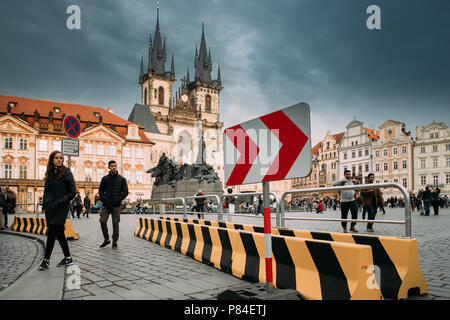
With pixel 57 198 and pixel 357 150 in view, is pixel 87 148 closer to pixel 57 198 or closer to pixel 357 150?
pixel 357 150

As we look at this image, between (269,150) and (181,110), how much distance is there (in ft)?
300

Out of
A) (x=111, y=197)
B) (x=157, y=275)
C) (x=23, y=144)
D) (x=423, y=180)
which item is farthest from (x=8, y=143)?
(x=423, y=180)

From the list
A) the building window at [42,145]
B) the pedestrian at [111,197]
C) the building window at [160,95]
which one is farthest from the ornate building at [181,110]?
the pedestrian at [111,197]

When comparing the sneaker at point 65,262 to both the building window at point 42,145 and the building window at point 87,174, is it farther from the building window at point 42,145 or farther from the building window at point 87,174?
the building window at point 87,174

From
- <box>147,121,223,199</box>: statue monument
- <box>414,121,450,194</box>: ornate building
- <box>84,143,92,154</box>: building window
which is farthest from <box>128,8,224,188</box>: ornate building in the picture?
<box>147,121,223,199</box>: statue monument

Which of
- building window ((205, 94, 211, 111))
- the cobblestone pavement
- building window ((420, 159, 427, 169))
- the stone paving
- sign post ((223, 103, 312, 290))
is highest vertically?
building window ((205, 94, 211, 111))

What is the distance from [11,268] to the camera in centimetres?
613

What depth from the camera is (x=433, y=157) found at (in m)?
62.8

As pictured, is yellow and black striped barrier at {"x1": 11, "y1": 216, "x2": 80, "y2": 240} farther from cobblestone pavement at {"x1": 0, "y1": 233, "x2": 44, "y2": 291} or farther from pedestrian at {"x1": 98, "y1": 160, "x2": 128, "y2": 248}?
pedestrian at {"x1": 98, "y1": 160, "x2": 128, "y2": 248}

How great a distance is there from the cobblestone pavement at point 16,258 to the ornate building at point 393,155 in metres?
62.9

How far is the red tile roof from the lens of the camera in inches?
2267

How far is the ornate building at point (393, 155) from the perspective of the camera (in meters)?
64.8

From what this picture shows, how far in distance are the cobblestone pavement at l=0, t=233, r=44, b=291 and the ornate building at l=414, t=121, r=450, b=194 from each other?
64.8m
